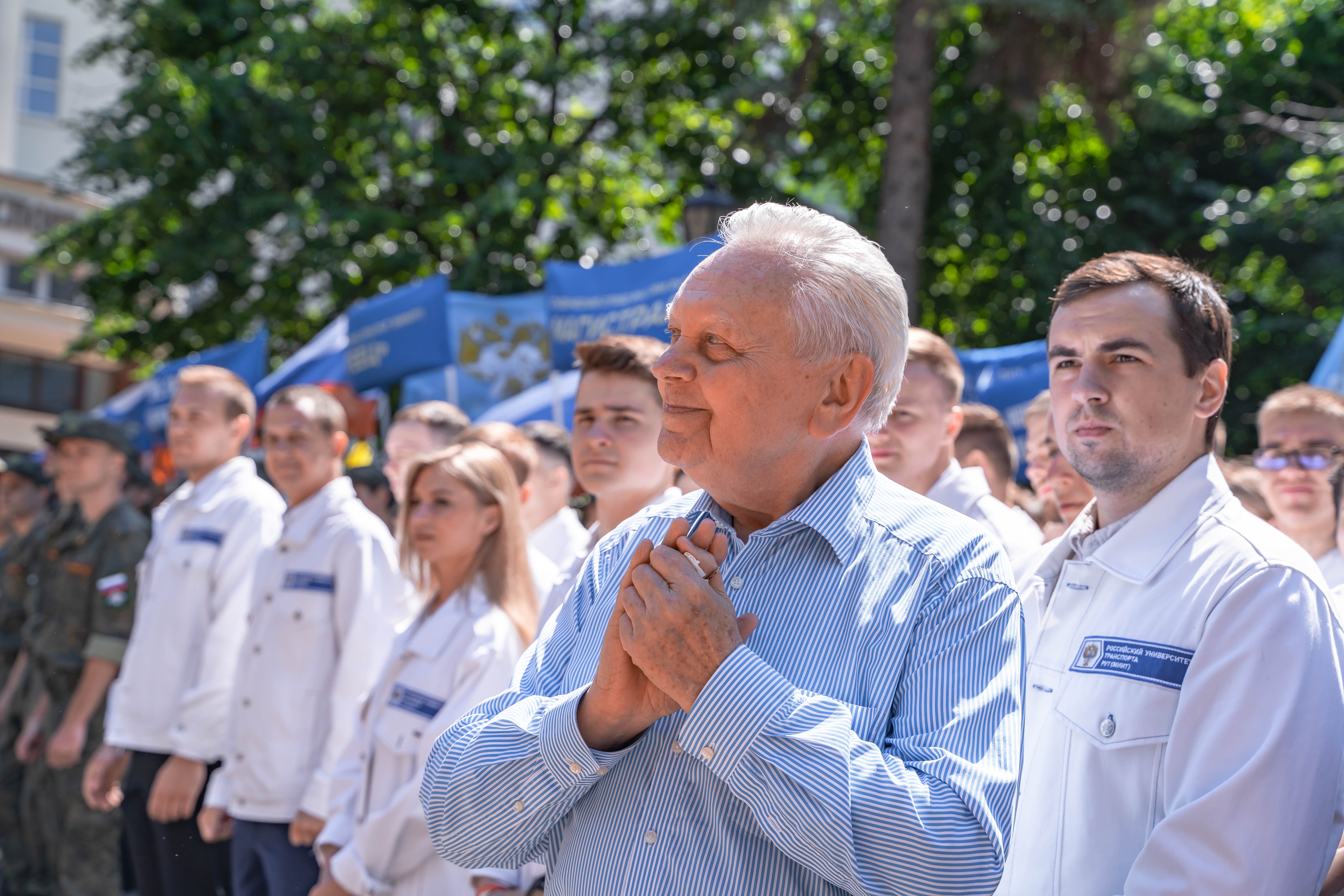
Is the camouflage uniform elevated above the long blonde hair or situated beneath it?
situated beneath

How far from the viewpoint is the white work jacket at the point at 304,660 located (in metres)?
4.46

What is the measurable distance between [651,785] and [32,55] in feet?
105

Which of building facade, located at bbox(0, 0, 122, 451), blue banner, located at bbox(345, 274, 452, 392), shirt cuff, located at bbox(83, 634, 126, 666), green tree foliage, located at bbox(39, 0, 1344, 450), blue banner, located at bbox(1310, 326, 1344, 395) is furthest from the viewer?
building facade, located at bbox(0, 0, 122, 451)

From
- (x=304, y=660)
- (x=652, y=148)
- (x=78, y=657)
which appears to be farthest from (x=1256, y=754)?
(x=652, y=148)

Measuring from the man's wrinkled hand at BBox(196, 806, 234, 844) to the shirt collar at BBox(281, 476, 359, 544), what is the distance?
1068 millimetres

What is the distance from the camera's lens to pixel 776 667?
5.93 ft

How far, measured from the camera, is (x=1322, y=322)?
12.9m

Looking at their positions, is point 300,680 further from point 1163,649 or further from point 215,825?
point 1163,649

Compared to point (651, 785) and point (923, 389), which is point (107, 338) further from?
point (651, 785)

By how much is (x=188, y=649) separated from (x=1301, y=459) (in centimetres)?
457

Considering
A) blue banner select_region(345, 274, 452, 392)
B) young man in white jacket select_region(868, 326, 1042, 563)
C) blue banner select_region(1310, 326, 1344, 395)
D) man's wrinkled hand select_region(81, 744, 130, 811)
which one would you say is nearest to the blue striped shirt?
young man in white jacket select_region(868, 326, 1042, 563)

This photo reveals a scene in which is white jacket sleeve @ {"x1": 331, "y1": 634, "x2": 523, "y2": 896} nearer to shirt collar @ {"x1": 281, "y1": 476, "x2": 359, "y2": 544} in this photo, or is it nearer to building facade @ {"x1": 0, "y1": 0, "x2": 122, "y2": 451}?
shirt collar @ {"x1": 281, "y1": 476, "x2": 359, "y2": 544}

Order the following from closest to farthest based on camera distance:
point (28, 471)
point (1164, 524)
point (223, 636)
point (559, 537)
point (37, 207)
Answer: point (1164, 524)
point (223, 636)
point (559, 537)
point (28, 471)
point (37, 207)

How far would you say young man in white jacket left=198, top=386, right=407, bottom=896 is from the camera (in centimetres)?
443
